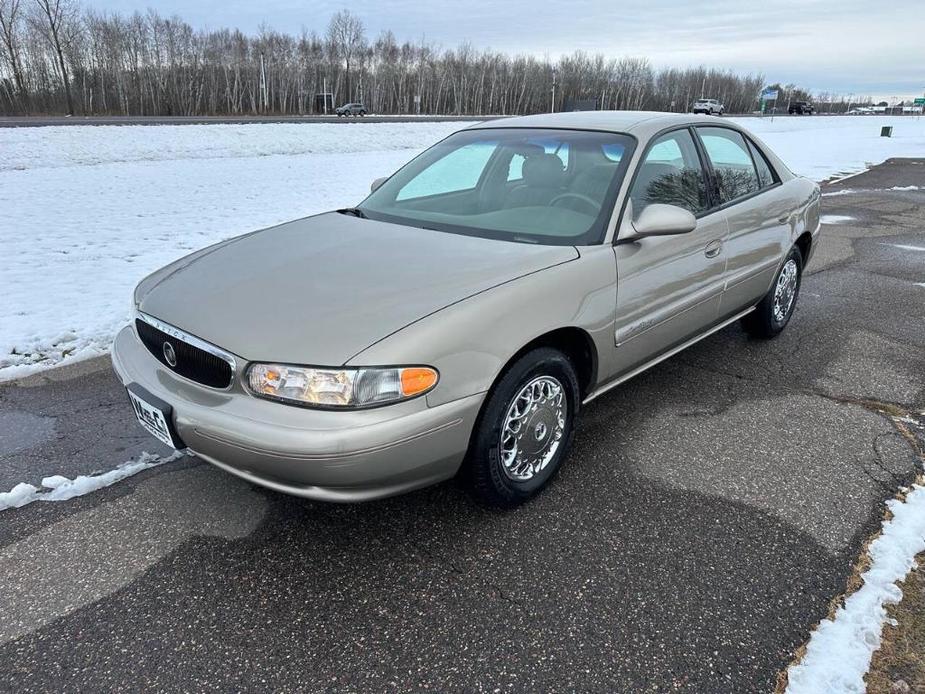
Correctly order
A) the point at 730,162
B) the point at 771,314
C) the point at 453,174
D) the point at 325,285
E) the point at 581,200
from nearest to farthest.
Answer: the point at 325,285 → the point at 581,200 → the point at 453,174 → the point at 730,162 → the point at 771,314

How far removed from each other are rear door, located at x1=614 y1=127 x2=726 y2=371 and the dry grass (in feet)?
4.64

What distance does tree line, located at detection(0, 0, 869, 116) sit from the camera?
4947cm

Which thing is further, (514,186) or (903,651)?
(514,186)

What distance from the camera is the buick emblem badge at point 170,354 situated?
2.40 meters

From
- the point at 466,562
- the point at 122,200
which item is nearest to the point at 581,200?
the point at 466,562

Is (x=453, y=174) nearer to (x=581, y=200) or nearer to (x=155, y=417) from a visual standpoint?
(x=581, y=200)

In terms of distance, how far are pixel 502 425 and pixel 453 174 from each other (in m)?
1.78

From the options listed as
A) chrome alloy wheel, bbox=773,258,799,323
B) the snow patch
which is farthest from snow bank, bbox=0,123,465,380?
the snow patch

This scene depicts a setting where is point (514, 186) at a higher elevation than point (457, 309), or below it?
higher

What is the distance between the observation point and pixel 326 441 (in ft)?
6.48

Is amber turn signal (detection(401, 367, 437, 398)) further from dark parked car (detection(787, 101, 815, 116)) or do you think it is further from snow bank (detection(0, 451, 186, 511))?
dark parked car (detection(787, 101, 815, 116))

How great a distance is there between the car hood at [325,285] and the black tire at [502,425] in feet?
1.20

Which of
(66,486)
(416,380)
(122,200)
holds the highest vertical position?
(416,380)

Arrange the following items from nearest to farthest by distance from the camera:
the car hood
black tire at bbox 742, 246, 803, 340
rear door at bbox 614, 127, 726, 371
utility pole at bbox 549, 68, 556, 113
Result: the car hood
rear door at bbox 614, 127, 726, 371
black tire at bbox 742, 246, 803, 340
utility pole at bbox 549, 68, 556, 113
